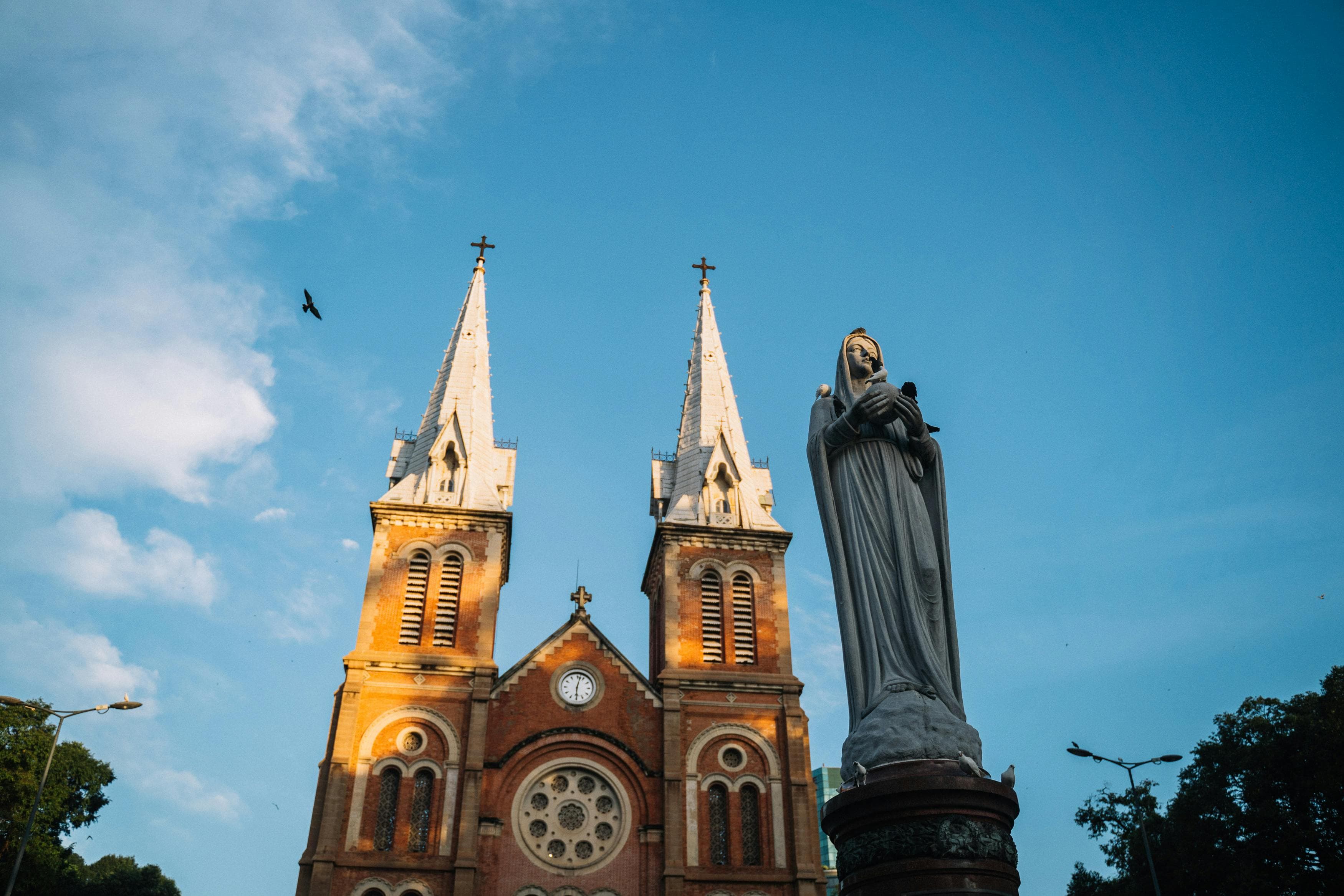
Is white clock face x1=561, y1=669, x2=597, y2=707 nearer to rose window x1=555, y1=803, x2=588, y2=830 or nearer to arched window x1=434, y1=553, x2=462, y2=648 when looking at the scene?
rose window x1=555, y1=803, x2=588, y2=830

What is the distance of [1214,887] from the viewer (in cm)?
2344

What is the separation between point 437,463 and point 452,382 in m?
3.39

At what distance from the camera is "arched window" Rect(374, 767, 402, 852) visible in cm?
2414

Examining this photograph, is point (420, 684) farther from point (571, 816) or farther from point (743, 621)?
point (743, 621)

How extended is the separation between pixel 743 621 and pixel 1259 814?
39.5 feet

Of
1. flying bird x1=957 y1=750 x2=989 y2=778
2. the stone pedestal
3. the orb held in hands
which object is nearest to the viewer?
the stone pedestal

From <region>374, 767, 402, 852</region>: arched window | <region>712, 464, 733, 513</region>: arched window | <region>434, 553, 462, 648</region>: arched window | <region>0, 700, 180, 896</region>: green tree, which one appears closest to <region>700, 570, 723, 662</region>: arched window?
<region>712, 464, 733, 513</region>: arched window

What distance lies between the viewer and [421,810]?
24.7 metres

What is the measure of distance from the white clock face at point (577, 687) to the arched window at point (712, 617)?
2.86m

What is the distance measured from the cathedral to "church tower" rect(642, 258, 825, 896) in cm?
5

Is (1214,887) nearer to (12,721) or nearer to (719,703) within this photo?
(719,703)

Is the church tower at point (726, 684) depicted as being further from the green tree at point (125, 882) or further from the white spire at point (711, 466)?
the green tree at point (125, 882)

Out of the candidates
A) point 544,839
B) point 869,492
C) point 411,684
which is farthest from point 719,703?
point 869,492

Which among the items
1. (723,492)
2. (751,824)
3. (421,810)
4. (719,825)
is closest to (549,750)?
(421,810)
